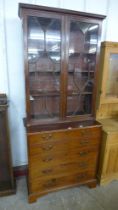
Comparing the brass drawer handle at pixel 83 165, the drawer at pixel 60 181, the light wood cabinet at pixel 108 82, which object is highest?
the light wood cabinet at pixel 108 82

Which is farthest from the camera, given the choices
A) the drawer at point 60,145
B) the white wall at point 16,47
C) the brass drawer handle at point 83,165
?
the brass drawer handle at point 83,165

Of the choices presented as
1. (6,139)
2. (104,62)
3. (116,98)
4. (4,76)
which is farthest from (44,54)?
(116,98)

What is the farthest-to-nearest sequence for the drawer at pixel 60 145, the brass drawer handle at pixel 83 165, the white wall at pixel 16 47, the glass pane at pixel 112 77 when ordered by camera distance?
the glass pane at pixel 112 77 < the brass drawer handle at pixel 83 165 < the white wall at pixel 16 47 < the drawer at pixel 60 145

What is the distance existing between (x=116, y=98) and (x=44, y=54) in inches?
47.6

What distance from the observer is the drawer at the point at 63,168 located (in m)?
1.76

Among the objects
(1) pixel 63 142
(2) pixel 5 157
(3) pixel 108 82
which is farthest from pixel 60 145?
(3) pixel 108 82

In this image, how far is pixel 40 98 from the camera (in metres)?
1.85

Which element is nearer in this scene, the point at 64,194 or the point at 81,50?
the point at 81,50

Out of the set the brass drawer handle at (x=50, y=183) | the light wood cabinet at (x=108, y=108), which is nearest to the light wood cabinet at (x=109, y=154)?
the light wood cabinet at (x=108, y=108)

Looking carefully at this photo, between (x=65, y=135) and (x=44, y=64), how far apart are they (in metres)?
0.82

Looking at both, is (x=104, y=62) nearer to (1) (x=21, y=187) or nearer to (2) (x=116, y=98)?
(2) (x=116, y=98)

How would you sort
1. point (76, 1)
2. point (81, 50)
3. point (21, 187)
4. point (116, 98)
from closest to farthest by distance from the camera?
point (81, 50), point (76, 1), point (21, 187), point (116, 98)

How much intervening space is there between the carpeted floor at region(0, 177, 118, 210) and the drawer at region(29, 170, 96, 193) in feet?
0.47

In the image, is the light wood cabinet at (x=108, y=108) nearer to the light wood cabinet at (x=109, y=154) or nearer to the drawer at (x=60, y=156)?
the light wood cabinet at (x=109, y=154)
